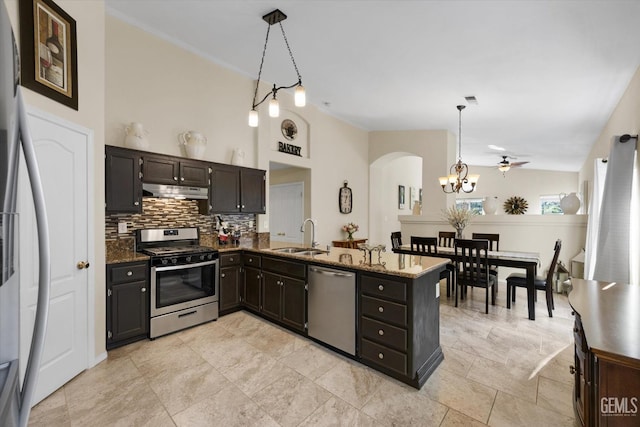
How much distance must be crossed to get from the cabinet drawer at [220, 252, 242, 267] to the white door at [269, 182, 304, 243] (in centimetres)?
208

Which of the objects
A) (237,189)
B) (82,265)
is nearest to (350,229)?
(237,189)

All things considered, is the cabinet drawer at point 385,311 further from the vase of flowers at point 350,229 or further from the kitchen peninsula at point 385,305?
the vase of flowers at point 350,229

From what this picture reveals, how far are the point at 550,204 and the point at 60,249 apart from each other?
13.0 m

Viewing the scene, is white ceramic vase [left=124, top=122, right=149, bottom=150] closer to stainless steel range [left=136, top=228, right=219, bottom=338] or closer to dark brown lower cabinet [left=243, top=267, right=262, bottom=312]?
stainless steel range [left=136, top=228, right=219, bottom=338]

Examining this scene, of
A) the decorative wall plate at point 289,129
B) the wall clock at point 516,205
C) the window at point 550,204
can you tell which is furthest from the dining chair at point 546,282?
the window at point 550,204

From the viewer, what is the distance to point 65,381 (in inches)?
88.8

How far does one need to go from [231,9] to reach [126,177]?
2.04m

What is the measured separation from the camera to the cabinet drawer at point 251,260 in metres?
3.63

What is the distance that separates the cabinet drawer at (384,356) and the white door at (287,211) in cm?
344

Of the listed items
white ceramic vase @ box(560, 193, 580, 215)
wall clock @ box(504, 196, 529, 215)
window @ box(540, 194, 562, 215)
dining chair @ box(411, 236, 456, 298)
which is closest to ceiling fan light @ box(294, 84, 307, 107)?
dining chair @ box(411, 236, 456, 298)

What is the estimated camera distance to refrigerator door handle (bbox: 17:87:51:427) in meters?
0.80

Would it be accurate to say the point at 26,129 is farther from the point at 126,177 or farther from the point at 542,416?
the point at 542,416

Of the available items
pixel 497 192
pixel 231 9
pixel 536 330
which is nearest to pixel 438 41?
pixel 231 9

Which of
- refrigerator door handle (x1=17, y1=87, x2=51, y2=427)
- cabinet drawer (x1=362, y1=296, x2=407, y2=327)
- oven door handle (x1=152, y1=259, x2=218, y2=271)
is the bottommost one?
cabinet drawer (x1=362, y1=296, x2=407, y2=327)
